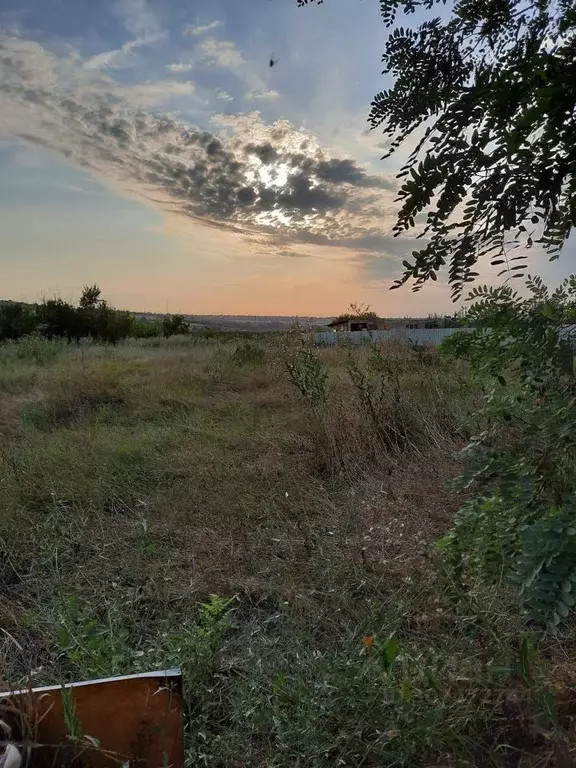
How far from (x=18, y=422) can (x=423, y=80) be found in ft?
20.3

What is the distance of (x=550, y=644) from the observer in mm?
1988

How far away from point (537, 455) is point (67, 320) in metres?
23.3

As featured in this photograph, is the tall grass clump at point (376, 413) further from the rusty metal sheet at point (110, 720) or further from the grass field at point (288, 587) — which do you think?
the rusty metal sheet at point (110, 720)

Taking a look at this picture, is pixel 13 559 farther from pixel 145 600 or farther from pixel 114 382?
pixel 114 382

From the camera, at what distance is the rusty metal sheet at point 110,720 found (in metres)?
1.03

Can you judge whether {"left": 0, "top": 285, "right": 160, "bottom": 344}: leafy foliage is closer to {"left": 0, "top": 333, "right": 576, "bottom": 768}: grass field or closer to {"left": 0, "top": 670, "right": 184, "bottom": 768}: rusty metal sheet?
{"left": 0, "top": 333, "right": 576, "bottom": 768}: grass field

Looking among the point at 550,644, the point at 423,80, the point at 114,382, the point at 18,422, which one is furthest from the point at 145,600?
the point at 114,382

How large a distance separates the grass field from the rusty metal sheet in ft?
2.07

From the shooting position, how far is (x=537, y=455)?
1.28 meters

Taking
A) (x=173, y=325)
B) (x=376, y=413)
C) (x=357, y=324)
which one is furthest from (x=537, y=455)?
(x=173, y=325)

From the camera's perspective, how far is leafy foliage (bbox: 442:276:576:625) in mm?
1247

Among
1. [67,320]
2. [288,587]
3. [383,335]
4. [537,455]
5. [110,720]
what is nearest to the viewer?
[110,720]

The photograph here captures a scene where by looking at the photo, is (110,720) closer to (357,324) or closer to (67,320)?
(357,324)

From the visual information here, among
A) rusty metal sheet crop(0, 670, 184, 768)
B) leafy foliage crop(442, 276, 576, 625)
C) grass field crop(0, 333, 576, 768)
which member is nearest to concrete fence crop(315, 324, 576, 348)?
grass field crop(0, 333, 576, 768)
